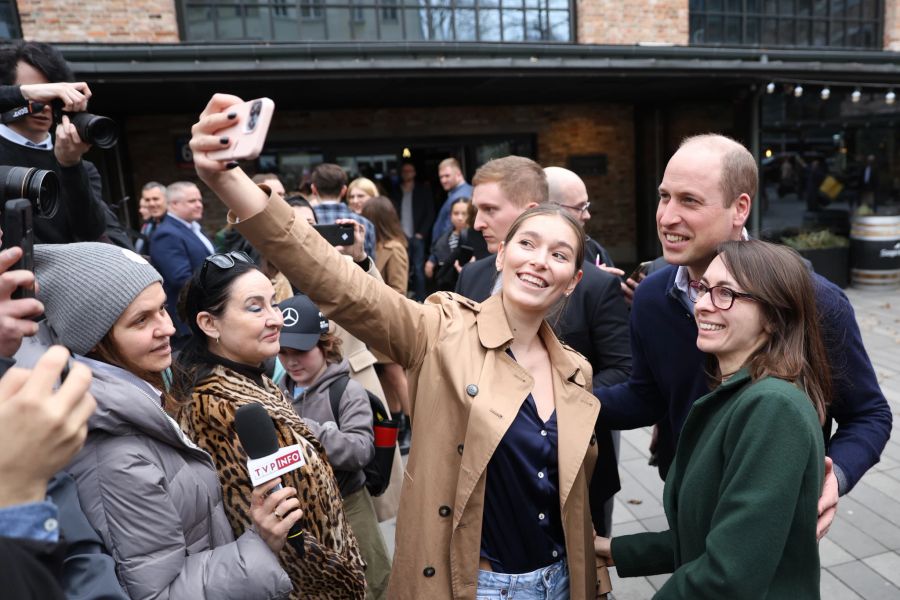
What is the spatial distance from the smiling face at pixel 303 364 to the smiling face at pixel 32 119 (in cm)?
138

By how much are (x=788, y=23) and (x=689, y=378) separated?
1280cm

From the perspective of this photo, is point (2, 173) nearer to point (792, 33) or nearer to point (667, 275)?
point (667, 275)

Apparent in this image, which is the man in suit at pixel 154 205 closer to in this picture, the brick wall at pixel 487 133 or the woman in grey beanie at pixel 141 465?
the brick wall at pixel 487 133

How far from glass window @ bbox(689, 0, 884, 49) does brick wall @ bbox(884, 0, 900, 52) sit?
9 cm

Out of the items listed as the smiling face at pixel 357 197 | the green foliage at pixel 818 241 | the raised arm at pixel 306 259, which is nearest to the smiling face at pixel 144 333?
the raised arm at pixel 306 259

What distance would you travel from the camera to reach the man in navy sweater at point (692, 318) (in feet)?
6.42

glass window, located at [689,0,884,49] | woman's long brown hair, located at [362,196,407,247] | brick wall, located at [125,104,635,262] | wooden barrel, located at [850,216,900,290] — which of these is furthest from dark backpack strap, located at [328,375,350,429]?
glass window, located at [689,0,884,49]

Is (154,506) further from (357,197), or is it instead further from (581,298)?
Result: (357,197)

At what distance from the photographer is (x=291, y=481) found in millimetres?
1940

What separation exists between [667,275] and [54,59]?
2.84 m

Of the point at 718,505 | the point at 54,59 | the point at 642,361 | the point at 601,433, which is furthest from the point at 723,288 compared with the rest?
the point at 54,59

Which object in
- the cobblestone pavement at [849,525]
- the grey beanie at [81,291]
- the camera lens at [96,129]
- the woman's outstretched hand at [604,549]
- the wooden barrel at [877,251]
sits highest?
the camera lens at [96,129]

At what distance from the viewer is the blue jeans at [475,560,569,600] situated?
1853 millimetres

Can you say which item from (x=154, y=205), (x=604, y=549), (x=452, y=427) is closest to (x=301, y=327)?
(x=452, y=427)
